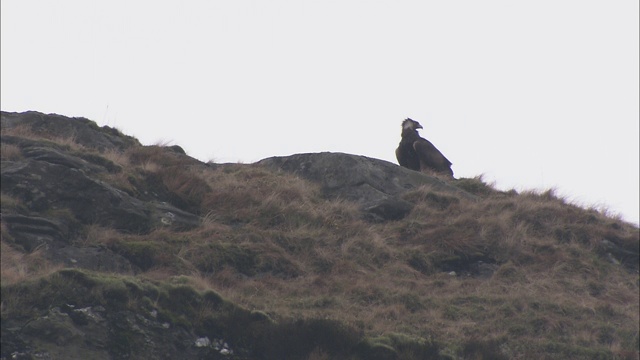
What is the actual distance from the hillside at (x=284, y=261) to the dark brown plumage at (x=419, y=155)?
258 centimetres

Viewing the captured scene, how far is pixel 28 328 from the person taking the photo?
26.0 feet

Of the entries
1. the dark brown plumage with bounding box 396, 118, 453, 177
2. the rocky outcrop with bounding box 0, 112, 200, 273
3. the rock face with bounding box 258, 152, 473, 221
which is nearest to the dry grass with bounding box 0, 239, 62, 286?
the rocky outcrop with bounding box 0, 112, 200, 273

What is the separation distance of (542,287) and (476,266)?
1.30 m

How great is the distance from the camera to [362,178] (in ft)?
59.5

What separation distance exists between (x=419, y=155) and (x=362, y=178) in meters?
4.13

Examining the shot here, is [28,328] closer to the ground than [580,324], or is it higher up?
closer to the ground

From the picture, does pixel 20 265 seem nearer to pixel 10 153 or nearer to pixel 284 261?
pixel 10 153

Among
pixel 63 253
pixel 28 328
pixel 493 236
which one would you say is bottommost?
pixel 28 328

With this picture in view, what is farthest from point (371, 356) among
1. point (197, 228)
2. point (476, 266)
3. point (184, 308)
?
point (476, 266)

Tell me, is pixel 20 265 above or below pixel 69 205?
below

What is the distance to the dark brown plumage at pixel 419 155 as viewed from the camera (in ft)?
71.7

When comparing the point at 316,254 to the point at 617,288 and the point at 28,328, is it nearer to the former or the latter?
the point at 617,288

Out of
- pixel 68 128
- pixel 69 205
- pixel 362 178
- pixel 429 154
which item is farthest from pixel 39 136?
pixel 429 154

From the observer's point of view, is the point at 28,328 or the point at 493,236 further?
the point at 493,236
